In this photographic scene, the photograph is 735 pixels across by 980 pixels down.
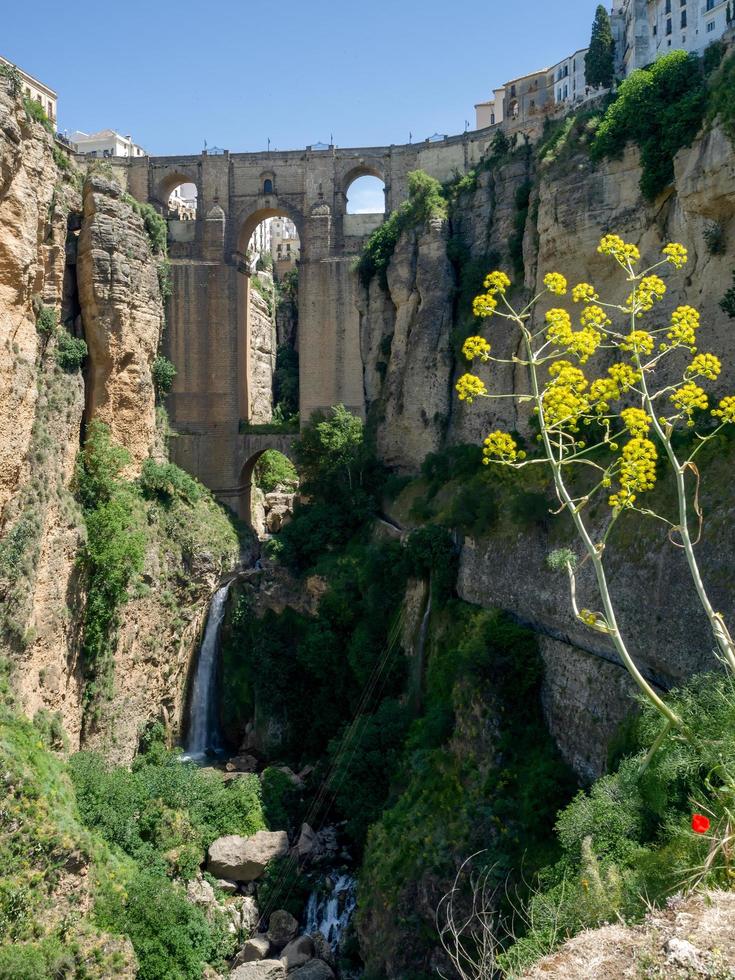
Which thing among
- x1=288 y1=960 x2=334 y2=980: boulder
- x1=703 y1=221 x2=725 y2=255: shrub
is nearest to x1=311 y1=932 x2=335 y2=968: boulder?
x1=288 y1=960 x2=334 y2=980: boulder

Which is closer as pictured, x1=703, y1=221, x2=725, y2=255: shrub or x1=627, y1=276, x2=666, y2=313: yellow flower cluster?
x1=627, y1=276, x2=666, y2=313: yellow flower cluster

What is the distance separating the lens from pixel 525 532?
1881 cm

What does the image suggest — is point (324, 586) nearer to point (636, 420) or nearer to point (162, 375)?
point (162, 375)

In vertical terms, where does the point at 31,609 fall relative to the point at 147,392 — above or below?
below

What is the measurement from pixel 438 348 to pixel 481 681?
13170mm

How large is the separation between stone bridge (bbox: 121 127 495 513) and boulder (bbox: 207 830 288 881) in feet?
44.2

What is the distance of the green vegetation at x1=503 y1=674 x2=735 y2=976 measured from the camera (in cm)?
830

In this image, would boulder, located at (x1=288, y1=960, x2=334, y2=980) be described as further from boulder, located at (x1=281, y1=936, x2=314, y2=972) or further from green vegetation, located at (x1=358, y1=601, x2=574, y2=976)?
green vegetation, located at (x1=358, y1=601, x2=574, y2=976)

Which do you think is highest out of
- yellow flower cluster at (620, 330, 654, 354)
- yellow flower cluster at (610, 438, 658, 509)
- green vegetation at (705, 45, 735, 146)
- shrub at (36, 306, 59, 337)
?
green vegetation at (705, 45, 735, 146)

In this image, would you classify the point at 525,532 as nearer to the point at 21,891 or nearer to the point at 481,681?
the point at 481,681

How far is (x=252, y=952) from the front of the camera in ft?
57.1

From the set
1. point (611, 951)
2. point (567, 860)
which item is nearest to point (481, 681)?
point (567, 860)

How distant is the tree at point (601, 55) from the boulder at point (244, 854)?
966 inches

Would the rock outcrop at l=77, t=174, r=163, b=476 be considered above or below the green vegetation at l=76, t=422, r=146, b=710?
above
